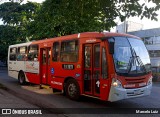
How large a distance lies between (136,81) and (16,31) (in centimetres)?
3450

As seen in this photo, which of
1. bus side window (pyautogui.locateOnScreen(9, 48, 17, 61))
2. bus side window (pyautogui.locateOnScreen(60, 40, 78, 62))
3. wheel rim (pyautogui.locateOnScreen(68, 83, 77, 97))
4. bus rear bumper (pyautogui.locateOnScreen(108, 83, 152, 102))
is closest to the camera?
bus rear bumper (pyautogui.locateOnScreen(108, 83, 152, 102))

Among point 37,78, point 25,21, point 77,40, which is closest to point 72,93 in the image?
point 77,40

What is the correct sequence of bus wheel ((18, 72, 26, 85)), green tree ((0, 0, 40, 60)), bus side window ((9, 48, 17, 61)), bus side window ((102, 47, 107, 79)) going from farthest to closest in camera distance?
green tree ((0, 0, 40, 60))
bus side window ((9, 48, 17, 61))
bus wheel ((18, 72, 26, 85))
bus side window ((102, 47, 107, 79))

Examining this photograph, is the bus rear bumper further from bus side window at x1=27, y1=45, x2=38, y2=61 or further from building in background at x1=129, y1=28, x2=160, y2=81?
building in background at x1=129, y1=28, x2=160, y2=81

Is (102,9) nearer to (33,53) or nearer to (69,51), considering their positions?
(69,51)

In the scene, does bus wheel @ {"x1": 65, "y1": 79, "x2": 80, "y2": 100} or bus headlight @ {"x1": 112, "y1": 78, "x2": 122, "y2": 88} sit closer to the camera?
bus headlight @ {"x1": 112, "y1": 78, "x2": 122, "y2": 88}

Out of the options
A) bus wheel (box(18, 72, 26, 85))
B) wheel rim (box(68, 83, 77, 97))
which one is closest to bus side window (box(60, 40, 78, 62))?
wheel rim (box(68, 83, 77, 97))

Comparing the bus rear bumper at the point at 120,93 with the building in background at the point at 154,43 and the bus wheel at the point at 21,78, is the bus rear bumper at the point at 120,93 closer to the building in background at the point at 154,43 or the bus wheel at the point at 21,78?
the bus wheel at the point at 21,78

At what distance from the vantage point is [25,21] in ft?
131

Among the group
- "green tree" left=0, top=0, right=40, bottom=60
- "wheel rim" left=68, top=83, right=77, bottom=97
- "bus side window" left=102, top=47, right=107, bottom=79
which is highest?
"green tree" left=0, top=0, right=40, bottom=60

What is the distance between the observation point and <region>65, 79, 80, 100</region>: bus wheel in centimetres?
1096

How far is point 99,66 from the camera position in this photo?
9945 mm

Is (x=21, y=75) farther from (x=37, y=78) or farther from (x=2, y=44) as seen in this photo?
(x=2, y=44)

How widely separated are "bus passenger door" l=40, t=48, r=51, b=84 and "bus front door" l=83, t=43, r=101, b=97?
10.9 ft
